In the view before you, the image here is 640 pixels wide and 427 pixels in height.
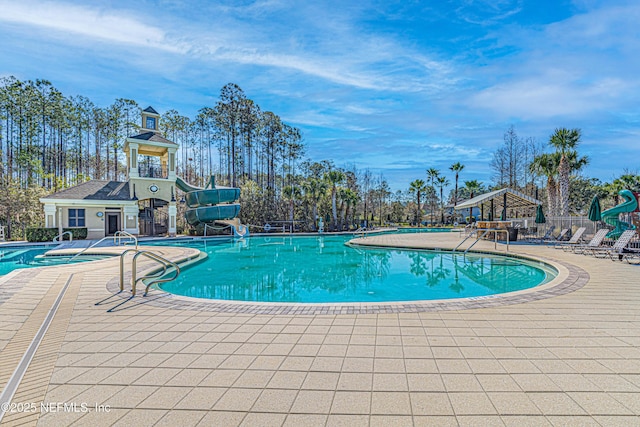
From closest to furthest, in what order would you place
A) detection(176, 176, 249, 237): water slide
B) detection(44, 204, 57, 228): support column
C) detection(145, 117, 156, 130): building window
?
detection(44, 204, 57, 228): support column, detection(176, 176, 249, 237): water slide, detection(145, 117, 156, 130): building window

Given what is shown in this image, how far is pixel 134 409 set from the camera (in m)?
2.11

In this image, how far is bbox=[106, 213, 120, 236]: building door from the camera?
65.3 ft

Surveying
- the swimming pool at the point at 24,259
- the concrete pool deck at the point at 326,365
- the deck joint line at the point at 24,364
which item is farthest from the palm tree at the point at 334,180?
the deck joint line at the point at 24,364

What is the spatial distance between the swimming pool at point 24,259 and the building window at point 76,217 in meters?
3.66

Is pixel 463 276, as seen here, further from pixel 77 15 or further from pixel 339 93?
pixel 339 93

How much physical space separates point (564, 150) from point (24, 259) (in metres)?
26.5

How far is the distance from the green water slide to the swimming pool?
7.11 meters

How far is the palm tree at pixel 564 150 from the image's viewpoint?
19.1m

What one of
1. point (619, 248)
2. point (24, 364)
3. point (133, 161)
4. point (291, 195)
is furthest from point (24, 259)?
point (619, 248)

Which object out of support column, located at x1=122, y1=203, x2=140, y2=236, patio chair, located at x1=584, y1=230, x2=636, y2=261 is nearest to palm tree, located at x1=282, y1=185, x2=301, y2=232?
support column, located at x1=122, y1=203, x2=140, y2=236

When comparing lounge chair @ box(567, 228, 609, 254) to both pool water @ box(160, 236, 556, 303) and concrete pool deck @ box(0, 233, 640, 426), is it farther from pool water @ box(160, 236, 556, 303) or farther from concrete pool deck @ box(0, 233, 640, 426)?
concrete pool deck @ box(0, 233, 640, 426)

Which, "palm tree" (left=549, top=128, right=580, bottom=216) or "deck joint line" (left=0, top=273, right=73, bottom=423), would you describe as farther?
"palm tree" (left=549, top=128, right=580, bottom=216)

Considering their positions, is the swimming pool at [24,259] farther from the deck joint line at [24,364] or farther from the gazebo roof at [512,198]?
the gazebo roof at [512,198]

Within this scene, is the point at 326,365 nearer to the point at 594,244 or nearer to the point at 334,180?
the point at 594,244
